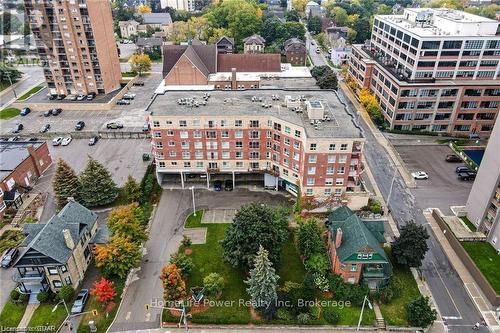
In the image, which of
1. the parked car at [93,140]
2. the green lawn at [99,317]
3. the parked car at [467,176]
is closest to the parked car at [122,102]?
the parked car at [93,140]

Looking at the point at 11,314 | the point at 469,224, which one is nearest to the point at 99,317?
the point at 11,314

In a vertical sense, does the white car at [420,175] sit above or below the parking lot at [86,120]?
below

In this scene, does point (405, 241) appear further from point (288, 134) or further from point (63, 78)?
point (63, 78)

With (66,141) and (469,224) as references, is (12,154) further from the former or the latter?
(469,224)

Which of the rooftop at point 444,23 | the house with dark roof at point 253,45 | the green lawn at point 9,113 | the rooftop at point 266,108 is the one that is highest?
the rooftop at point 444,23

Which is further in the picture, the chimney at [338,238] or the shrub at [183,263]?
the shrub at [183,263]

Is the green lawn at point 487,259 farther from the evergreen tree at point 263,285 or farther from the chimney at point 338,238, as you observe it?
the evergreen tree at point 263,285

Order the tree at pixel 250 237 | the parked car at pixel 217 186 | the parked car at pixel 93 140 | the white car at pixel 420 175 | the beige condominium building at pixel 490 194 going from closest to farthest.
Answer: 1. the tree at pixel 250 237
2. the beige condominium building at pixel 490 194
3. the parked car at pixel 217 186
4. the white car at pixel 420 175
5. the parked car at pixel 93 140
